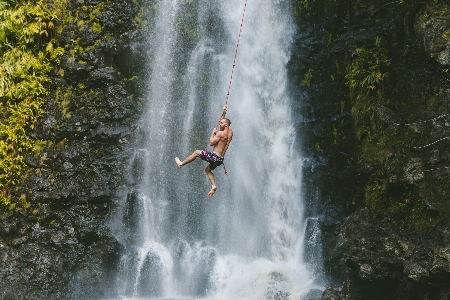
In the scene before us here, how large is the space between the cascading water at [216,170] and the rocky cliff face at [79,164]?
0.63m

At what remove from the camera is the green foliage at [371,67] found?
40.5 ft

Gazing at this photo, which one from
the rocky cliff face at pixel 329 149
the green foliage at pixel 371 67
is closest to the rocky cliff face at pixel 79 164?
the rocky cliff face at pixel 329 149

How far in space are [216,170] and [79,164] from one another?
414cm

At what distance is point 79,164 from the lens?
49.0 ft

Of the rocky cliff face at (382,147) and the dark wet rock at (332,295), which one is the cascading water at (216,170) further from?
the dark wet rock at (332,295)

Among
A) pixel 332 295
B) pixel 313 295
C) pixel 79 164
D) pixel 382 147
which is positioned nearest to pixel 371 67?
pixel 382 147

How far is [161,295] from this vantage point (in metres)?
14.1

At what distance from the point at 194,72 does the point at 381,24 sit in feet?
20.2

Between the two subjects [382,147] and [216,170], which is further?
[216,170]

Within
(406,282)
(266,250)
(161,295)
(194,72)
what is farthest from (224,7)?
(406,282)

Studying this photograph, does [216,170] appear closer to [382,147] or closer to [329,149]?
[329,149]

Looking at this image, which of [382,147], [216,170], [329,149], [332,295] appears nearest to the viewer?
[332,295]

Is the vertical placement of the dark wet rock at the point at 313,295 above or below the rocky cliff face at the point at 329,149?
below

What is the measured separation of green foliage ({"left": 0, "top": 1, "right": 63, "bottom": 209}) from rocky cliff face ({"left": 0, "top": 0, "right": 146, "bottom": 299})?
290 mm
